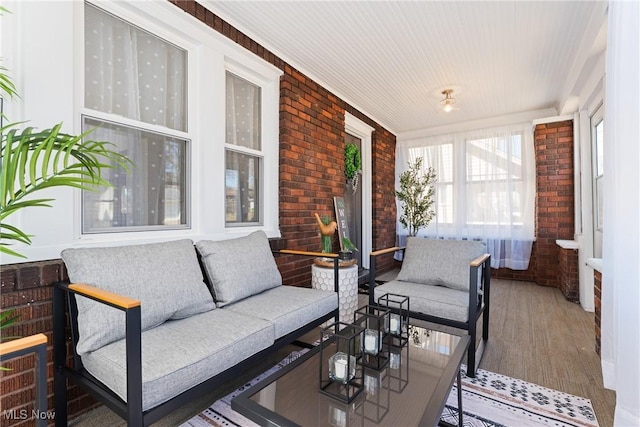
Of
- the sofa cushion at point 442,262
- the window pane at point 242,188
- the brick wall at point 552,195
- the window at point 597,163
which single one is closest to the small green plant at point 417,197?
the brick wall at point 552,195

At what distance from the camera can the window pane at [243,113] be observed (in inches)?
109

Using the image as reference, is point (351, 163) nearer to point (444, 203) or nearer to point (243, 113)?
point (243, 113)

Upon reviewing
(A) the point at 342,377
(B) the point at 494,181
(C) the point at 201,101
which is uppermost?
(C) the point at 201,101

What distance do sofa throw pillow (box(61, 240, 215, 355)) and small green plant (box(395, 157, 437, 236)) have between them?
4096 millimetres

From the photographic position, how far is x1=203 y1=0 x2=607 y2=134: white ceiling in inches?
94.6

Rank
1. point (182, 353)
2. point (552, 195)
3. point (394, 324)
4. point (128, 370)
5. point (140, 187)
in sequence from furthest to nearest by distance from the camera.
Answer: point (552, 195), point (140, 187), point (394, 324), point (182, 353), point (128, 370)

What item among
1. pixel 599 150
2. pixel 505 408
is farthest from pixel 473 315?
pixel 599 150

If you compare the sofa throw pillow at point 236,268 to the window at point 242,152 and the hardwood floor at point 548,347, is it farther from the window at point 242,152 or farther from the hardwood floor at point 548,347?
the hardwood floor at point 548,347

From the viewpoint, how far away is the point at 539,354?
2395 mm

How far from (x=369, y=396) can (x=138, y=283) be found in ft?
4.15

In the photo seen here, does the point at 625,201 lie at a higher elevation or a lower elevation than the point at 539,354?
higher

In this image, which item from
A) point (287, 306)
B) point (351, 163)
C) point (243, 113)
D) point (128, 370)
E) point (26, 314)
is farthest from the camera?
point (351, 163)

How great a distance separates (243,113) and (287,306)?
1.85 metres

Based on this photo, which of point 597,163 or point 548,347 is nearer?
point 548,347
